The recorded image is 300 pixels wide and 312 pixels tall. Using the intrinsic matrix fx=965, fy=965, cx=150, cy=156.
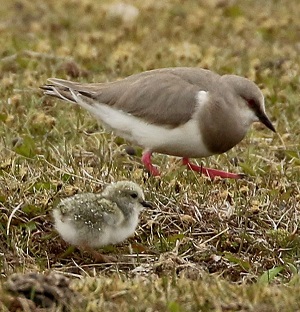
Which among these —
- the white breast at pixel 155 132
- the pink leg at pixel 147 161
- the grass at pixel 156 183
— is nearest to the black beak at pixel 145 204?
the grass at pixel 156 183

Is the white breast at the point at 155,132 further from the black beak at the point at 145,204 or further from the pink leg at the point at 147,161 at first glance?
the black beak at the point at 145,204

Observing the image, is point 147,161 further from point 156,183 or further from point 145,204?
point 145,204

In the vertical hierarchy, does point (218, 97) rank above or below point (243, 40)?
above

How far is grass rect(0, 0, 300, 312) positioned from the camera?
4422 mm

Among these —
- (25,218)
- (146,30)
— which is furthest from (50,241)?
(146,30)

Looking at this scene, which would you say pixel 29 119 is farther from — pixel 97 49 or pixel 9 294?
pixel 9 294

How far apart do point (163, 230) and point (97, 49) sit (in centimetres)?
431

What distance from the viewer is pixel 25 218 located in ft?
17.6

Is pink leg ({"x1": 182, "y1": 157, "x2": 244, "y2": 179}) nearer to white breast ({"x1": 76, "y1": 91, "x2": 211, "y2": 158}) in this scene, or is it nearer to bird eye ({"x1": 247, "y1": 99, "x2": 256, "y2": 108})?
white breast ({"x1": 76, "y1": 91, "x2": 211, "y2": 158})

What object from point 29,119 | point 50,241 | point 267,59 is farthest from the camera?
point 267,59

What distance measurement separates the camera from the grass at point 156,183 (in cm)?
442

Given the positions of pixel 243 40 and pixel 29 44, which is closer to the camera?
pixel 29 44

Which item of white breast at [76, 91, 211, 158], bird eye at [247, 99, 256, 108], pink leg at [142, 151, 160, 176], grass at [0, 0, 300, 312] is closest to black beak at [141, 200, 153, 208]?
grass at [0, 0, 300, 312]

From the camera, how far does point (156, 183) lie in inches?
231
